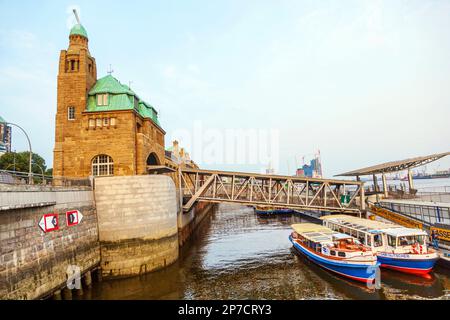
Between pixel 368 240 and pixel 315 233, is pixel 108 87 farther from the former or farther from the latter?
pixel 368 240

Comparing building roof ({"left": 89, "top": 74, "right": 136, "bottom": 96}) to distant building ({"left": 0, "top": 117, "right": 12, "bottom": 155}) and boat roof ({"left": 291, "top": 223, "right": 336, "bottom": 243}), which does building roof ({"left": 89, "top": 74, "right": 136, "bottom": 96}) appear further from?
distant building ({"left": 0, "top": 117, "right": 12, "bottom": 155})

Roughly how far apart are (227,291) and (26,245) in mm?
14709

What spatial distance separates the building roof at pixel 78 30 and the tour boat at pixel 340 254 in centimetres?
3883

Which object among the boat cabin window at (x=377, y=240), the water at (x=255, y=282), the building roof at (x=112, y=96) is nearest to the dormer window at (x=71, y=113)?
the building roof at (x=112, y=96)

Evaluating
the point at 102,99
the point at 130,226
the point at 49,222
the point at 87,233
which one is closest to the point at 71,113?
the point at 102,99

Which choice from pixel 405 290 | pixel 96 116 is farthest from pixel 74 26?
pixel 405 290

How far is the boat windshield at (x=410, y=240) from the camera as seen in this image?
23.6m

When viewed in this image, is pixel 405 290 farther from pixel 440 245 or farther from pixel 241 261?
pixel 241 261

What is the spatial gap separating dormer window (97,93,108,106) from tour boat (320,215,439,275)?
110ft

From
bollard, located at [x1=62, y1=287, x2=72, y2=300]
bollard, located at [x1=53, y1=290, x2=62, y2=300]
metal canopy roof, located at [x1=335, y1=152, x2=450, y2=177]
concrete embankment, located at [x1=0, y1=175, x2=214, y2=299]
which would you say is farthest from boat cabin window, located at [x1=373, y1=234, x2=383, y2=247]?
bollard, located at [x1=53, y1=290, x2=62, y2=300]

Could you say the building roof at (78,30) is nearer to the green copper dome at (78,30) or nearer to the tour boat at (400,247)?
the green copper dome at (78,30)

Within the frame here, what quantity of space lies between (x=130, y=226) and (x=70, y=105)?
19011 millimetres

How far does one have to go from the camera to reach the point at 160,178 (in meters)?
27.5

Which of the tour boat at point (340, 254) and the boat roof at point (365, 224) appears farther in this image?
the boat roof at point (365, 224)
